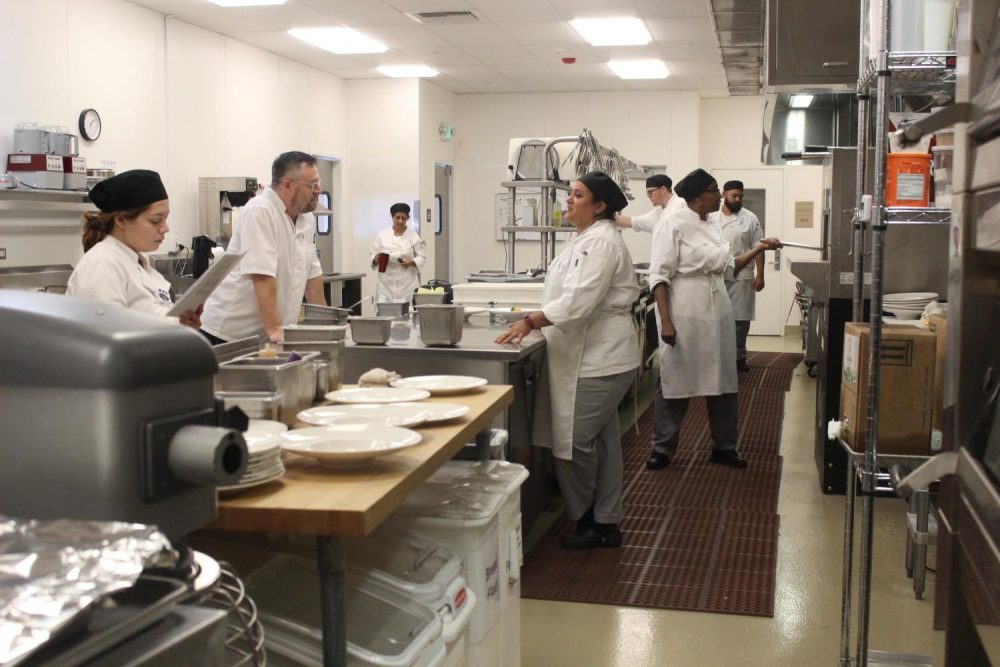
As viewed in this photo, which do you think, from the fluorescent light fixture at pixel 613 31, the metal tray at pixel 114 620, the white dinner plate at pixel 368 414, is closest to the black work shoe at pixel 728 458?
the white dinner plate at pixel 368 414

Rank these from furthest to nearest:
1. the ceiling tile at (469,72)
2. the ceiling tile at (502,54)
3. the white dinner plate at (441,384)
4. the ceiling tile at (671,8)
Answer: the ceiling tile at (469,72) → the ceiling tile at (502,54) → the ceiling tile at (671,8) → the white dinner plate at (441,384)

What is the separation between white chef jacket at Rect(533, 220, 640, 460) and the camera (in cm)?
391

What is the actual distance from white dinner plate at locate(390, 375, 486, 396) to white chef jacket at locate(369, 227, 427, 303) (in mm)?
6375

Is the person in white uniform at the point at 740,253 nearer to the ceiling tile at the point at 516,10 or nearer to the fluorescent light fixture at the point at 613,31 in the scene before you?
the fluorescent light fixture at the point at 613,31

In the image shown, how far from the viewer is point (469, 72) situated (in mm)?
10703

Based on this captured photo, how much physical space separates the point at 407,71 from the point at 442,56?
105 cm

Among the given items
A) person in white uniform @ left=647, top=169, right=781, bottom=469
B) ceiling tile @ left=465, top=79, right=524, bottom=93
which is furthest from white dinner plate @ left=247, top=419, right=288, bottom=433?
ceiling tile @ left=465, top=79, right=524, bottom=93

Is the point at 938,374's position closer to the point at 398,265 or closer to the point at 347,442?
the point at 347,442

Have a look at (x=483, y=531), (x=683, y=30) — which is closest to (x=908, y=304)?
(x=483, y=531)

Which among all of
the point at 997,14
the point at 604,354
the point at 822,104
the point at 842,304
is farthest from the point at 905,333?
the point at 822,104

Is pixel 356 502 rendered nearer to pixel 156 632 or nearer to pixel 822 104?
pixel 156 632

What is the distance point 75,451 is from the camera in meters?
0.90

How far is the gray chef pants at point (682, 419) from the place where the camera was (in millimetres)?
5371

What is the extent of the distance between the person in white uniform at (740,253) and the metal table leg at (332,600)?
6760 mm
